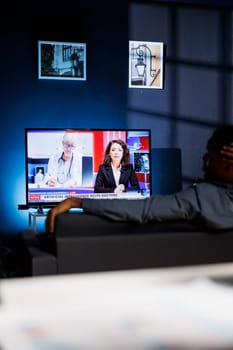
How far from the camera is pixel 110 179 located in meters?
5.14

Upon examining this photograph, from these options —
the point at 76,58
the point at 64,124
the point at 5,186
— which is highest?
the point at 76,58

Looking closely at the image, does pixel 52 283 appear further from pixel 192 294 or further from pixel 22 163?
pixel 22 163

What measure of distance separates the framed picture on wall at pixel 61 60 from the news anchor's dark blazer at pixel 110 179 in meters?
1.02

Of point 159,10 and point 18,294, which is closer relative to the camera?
point 18,294

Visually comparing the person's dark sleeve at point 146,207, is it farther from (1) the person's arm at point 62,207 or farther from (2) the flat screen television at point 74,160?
(2) the flat screen television at point 74,160

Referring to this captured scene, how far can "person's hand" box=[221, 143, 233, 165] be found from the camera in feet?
6.22

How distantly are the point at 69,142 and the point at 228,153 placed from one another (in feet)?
10.7

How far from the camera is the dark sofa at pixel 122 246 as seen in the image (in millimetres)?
1829

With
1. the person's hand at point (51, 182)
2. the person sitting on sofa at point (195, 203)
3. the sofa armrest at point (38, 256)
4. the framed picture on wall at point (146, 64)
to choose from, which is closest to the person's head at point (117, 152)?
the person's hand at point (51, 182)

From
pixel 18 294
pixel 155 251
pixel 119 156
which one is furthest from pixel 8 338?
pixel 119 156

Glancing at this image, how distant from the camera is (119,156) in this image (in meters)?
5.17

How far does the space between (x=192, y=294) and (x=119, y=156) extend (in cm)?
423

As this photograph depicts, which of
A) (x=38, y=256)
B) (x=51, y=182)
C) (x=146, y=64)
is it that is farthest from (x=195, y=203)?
A: (x=146, y=64)

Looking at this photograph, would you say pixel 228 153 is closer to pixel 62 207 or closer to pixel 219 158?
pixel 219 158
